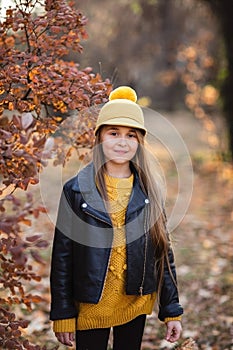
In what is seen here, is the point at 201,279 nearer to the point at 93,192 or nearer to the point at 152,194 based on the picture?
the point at 152,194

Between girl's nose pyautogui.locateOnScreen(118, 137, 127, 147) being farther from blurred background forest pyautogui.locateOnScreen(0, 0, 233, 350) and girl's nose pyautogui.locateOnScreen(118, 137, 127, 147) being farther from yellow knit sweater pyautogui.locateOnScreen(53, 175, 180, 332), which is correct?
blurred background forest pyautogui.locateOnScreen(0, 0, 233, 350)

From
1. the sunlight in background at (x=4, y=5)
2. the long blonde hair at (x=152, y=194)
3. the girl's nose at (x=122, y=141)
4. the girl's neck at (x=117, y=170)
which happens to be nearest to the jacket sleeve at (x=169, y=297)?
the long blonde hair at (x=152, y=194)

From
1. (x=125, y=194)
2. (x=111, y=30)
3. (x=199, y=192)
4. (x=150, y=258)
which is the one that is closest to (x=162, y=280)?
(x=150, y=258)

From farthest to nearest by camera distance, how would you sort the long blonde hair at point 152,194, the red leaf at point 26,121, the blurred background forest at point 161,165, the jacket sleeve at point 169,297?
the jacket sleeve at point 169,297 → the long blonde hair at point 152,194 → the blurred background forest at point 161,165 → the red leaf at point 26,121

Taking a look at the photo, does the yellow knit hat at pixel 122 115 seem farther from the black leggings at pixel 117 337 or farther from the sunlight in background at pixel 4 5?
the black leggings at pixel 117 337

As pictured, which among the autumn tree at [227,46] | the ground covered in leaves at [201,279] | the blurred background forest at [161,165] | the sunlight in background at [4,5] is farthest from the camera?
the autumn tree at [227,46]

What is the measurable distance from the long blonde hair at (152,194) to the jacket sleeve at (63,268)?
0.23 meters

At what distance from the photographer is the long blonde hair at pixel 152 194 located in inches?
104

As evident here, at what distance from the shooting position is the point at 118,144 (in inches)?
102

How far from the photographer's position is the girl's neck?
104 inches

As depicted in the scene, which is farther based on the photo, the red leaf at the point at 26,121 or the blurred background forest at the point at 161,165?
the blurred background forest at the point at 161,165

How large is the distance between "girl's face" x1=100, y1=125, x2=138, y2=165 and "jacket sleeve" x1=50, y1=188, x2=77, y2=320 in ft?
0.94

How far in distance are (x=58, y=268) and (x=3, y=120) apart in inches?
29.4

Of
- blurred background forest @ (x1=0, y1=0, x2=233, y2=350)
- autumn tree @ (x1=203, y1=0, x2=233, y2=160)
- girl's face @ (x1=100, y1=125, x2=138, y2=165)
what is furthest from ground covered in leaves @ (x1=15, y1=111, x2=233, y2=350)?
autumn tree @ (x1=203, y1=0, x2=233, y2=160)
